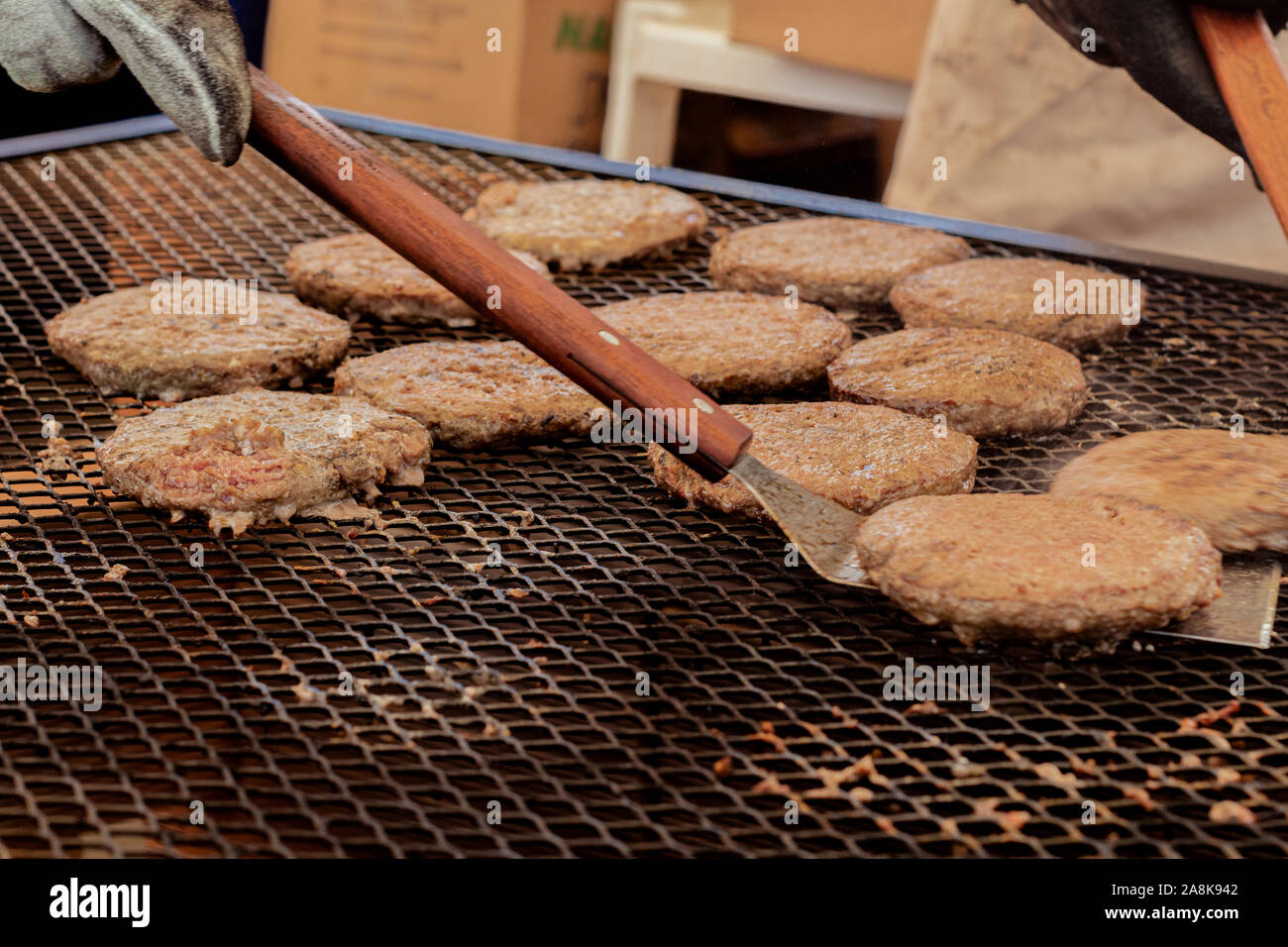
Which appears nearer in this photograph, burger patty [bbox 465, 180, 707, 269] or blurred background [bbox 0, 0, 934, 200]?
burger patty [bbox 465, 180, 707, 269]

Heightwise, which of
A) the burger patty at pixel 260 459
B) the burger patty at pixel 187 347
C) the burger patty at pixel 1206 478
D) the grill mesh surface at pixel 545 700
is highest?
the burger patty at pixel 1206 478

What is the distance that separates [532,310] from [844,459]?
55 cm

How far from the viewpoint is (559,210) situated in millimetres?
2945

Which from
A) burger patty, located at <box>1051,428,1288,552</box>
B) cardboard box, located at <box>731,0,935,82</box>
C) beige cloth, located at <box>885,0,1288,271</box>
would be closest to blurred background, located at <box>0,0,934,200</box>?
cardboard box, located at <box>731,0,935,82</box>

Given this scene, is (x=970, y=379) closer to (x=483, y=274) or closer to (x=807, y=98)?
(x=483, y=274)

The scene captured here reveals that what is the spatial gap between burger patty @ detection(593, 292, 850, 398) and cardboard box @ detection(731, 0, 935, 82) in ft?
7.22

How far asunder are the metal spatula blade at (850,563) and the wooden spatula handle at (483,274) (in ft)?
0.28

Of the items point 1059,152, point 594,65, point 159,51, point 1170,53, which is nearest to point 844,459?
point 1170,53

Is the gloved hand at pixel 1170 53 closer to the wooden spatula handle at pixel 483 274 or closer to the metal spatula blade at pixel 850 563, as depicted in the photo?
the metal spatula blade at pixel 850 563

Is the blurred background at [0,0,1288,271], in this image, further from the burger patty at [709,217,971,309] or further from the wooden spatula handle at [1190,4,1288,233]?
the wooden spatula handle at [1190,4,1288,233]

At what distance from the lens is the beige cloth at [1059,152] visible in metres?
3.60

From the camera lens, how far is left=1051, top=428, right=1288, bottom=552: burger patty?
1837 mm

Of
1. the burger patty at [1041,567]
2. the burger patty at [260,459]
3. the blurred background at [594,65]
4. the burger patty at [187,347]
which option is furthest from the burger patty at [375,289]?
the blurred background at [594,65]

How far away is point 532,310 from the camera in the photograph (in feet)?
5.81
